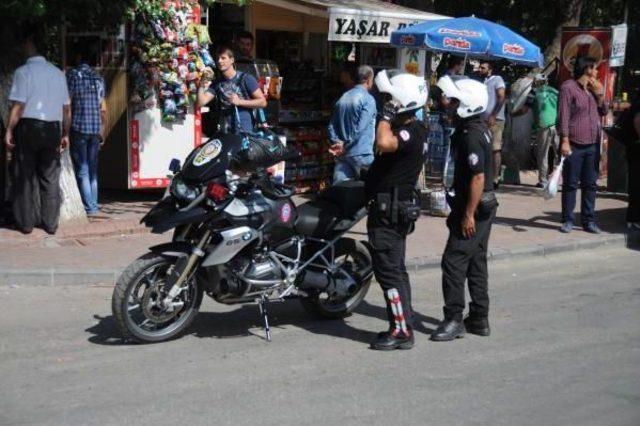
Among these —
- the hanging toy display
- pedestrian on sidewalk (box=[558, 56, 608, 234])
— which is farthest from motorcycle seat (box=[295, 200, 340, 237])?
the hanging toy display

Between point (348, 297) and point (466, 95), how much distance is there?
183 cm

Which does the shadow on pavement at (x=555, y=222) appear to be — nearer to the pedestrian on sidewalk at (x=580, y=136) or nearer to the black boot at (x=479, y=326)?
the pedestrian on sidewalk at (x=580, y=136)

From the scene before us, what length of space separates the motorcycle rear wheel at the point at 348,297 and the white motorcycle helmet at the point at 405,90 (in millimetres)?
1257

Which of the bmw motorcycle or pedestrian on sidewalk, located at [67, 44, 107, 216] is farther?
pedestrian on sidewalk, located at [67, 44, 107, 216]

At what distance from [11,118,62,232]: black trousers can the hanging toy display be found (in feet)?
6.93

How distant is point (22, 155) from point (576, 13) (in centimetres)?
1285

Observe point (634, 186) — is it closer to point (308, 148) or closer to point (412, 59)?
point (412, 59)

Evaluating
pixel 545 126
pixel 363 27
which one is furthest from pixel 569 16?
pixel 363 27

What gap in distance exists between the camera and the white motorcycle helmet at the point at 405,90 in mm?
6504

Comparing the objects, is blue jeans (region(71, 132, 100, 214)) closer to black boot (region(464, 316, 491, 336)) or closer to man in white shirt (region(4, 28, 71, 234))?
man in white shirt (region(4, 28, 71, 234))

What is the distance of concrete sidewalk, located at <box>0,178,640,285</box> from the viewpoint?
8516mm

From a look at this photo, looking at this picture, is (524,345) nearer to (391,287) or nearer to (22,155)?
(391,287)

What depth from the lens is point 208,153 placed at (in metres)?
6.55

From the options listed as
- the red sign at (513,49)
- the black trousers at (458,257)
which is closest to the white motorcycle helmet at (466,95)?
the black trousers at (458,257)
